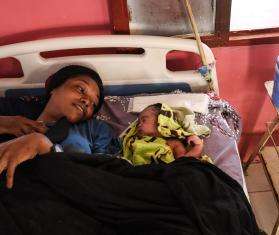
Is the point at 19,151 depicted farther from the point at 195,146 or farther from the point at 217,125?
the point at 217,125

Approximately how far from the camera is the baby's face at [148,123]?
1519 millimetres

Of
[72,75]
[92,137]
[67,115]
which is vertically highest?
[72,75]

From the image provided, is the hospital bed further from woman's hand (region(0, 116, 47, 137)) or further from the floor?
the floor

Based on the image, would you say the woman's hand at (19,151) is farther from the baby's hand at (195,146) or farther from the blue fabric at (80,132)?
the baby's hand at (195,146)

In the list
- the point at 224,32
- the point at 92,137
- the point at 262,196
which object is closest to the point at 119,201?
the point at 92,137

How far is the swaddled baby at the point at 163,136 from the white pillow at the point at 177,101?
2.0 inches

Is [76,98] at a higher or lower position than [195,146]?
higher

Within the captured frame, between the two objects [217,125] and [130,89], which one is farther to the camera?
[130,89]

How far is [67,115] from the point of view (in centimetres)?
158

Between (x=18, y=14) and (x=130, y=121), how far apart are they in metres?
0.69

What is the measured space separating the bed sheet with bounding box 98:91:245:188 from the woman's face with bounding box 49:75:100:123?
12 centimetres

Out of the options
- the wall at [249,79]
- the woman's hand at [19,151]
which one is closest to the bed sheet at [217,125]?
the wall at [249,79]

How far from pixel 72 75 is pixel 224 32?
0.69 m

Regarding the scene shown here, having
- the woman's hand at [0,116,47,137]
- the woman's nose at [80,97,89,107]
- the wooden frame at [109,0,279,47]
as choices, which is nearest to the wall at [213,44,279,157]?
the wooden frame at [109,0,279,47]
